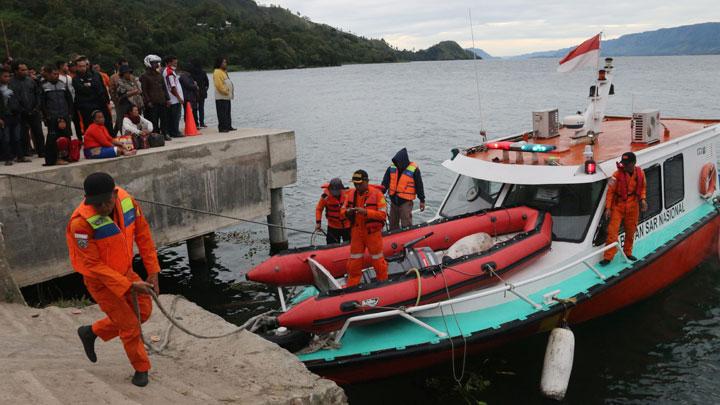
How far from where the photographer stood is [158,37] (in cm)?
8088

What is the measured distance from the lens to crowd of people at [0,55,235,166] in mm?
8953

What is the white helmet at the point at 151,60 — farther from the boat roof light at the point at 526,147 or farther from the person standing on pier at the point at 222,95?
the boat roof light at the point at 526,147

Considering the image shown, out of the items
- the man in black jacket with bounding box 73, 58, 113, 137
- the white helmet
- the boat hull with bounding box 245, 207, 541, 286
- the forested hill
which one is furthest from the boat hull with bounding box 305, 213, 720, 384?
the forested hill

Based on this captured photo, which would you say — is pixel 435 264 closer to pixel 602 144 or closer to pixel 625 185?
pixel 625 185

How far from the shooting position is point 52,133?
8633mm

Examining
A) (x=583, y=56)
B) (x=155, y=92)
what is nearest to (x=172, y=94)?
(x=155, y=92)

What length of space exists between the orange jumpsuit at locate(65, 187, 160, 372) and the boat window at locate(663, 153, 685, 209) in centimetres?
778

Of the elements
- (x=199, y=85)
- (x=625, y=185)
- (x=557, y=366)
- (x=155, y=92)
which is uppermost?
(x=199, y=85)

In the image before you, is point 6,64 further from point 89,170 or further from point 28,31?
point 28,31

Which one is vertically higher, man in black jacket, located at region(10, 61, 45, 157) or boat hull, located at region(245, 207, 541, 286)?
man in black jacket, located at region(10, 61, 45, 157)

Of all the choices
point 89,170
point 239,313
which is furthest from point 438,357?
point 89,170

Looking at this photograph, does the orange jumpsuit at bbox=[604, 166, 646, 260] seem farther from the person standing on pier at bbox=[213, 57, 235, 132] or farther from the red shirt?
the person standing on pier at bbox=[213, 57, 235, 132]

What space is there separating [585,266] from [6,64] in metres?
9.01

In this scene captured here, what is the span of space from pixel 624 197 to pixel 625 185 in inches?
6.0
